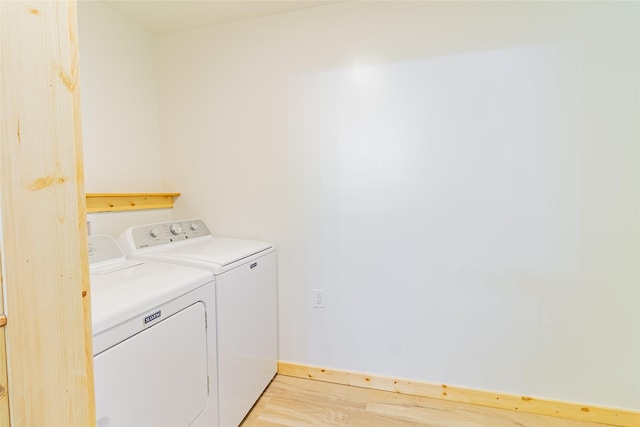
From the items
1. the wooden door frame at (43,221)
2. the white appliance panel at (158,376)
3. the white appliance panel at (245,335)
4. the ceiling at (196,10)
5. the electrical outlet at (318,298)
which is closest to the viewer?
the wooden door frame at (43,221)

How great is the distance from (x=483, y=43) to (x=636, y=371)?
73.4 inches

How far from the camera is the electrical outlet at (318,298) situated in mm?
1914

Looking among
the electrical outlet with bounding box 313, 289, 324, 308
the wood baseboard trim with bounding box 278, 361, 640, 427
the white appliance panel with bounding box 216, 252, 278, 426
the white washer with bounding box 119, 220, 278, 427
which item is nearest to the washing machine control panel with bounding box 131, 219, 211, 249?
the white washer with bounding box 119, 220, 278, 427

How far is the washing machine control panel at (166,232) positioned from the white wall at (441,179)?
119 millimetres

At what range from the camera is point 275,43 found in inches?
75.5

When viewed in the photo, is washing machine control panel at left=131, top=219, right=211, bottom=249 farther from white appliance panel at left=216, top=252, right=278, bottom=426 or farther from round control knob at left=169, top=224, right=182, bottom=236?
white appliance panel at left=216, top=252, right=278, bottom=426

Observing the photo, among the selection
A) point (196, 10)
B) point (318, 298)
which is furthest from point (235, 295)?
point (196, 10)

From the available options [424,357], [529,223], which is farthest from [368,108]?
[424,357]

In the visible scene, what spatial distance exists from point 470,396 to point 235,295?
144 cm

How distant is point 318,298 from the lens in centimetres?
192

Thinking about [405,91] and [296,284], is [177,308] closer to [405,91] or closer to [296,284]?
[296,284]

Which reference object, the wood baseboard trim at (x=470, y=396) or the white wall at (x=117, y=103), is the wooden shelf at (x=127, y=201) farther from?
the wood baseboard trim at (x=470, y=396)

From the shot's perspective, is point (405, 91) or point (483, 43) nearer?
point (483, 43)

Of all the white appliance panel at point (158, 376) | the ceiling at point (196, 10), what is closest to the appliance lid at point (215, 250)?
the white appliance panel at point (158, 376)
